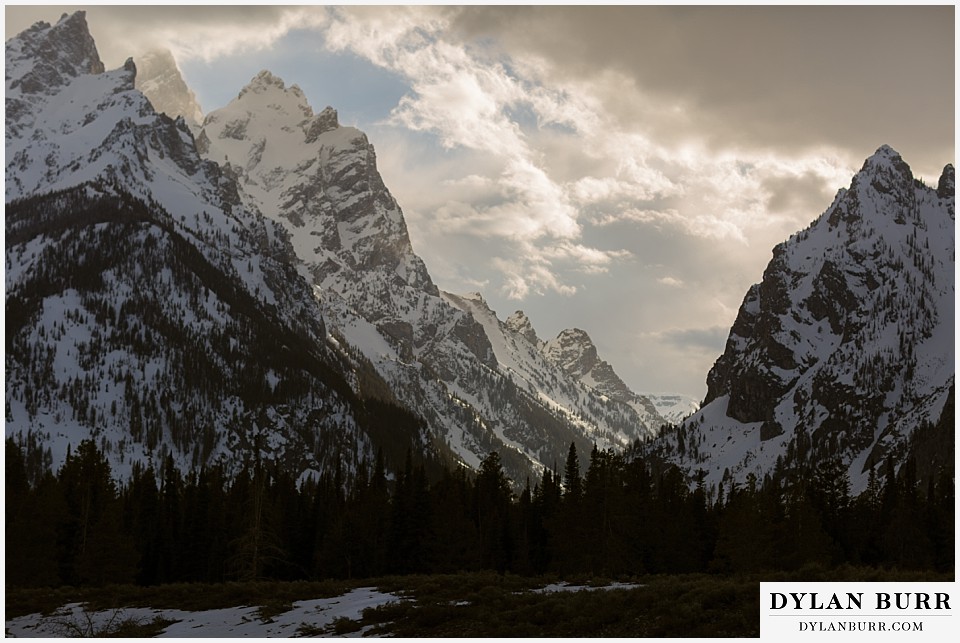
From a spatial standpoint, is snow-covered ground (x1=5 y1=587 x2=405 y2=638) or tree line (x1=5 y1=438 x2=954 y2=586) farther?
tree line (x1=5 y1=438 x2=954 y2=586)

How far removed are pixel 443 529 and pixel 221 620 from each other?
47461 millimetres

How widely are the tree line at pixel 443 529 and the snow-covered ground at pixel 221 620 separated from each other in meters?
23.6

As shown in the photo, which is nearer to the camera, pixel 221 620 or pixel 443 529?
pixel 221 620

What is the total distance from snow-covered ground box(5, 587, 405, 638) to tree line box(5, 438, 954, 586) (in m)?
23.6

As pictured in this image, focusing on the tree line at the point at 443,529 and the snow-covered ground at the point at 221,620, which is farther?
the tree line at the point at 443,529

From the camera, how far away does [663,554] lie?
89125mm

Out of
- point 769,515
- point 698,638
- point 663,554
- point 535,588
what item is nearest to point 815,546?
point 769,515

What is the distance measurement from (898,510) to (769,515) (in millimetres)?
19594

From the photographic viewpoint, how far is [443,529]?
289 ft

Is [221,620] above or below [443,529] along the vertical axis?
below

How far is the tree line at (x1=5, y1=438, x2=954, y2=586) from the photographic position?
250 ft

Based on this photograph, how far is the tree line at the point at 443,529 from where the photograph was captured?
76312 millimetres

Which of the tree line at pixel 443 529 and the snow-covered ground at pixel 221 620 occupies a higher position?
the tree line at pixel 443 529

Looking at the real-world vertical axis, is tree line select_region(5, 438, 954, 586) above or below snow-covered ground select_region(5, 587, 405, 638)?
above
